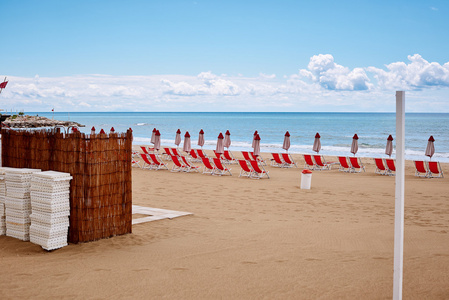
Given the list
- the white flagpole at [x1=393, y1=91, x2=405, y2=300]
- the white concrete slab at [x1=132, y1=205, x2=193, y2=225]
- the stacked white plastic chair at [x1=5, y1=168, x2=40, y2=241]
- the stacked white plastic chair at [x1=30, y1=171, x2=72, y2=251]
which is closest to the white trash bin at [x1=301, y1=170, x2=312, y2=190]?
the white concrete slab at [x1=132, y1=205, x2=193, y2=225]

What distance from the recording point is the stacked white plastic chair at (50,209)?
15.6ft

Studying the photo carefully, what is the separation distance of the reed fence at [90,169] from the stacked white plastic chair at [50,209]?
0.54 feet

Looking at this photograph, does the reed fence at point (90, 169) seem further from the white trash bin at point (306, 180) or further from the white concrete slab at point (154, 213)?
the white trash bin at point (306, 180)

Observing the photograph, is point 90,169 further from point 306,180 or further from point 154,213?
point 306,180

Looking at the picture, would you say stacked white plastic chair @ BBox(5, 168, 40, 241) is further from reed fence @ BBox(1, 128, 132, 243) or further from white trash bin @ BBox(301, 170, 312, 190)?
white trash bin @ BBox(301, 170, 312, 190)

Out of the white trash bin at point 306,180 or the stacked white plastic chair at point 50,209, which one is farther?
the white trash bin at point 306,180

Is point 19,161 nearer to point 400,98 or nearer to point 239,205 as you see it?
point 239,205

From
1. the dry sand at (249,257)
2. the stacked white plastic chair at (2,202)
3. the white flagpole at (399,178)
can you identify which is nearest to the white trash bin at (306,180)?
the dry sand at (249,257)

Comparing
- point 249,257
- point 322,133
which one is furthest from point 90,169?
point 322,133

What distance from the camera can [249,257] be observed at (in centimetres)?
473

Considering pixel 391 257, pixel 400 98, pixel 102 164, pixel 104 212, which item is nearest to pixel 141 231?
pixel 104 212

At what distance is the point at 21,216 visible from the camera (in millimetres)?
5062

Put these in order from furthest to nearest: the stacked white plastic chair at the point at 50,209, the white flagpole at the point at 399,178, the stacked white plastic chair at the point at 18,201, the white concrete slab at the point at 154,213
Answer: the white concrete slab at the point at 154,213, the stacked white plastic chair at the point at 18,201, the stacked white plastic chair at the point at 50,209, the white flagpole at the point at 399,178

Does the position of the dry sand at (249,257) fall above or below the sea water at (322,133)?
below
